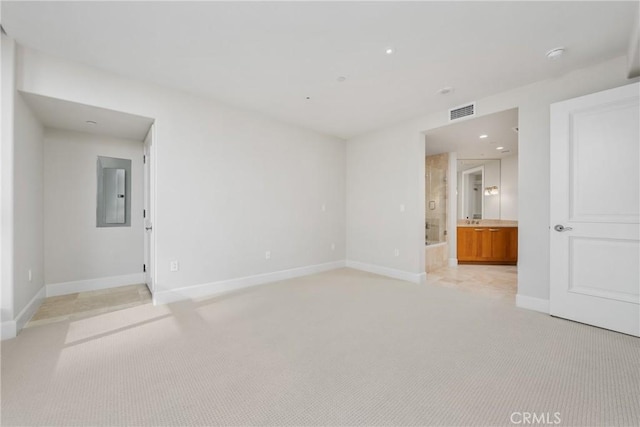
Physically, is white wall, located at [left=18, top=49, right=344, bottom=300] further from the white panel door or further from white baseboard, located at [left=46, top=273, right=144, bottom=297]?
the white panel door

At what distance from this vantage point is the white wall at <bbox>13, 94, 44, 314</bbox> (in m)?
2.60

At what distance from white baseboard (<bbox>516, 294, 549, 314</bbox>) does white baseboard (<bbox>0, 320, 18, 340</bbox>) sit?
5077 mm

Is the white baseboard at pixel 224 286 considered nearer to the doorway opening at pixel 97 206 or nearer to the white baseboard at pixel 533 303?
the doorway opening at pixel 97 206

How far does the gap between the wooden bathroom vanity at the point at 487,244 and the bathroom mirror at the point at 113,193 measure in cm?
621

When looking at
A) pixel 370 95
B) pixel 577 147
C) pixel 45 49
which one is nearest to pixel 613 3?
pixel 577 147

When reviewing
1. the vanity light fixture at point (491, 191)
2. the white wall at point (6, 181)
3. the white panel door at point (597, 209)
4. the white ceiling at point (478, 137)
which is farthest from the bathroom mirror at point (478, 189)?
the white wall at point (6, 181)

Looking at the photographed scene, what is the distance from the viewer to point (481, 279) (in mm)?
4703

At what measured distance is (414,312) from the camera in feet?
10.3

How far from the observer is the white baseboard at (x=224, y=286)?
3.41m

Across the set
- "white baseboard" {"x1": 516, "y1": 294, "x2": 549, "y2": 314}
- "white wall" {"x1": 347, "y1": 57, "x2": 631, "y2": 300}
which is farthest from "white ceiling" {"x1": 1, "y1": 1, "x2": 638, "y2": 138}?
"white baseboard" {"x1": 516, "y1": 294, "x2": 549, "y2": 314}

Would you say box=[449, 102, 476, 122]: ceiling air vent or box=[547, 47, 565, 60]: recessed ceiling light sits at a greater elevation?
box=[547, 47, 565, 60]: recessed ceiling light

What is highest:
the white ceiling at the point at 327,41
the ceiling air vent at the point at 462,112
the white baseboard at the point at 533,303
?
the white ceiling at the point at 327,41

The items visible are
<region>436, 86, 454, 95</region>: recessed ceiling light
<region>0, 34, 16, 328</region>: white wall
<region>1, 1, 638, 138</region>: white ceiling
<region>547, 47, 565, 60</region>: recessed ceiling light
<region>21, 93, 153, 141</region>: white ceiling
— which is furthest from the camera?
<region>436, 86, 454, 95</region>: recessed ceiling light

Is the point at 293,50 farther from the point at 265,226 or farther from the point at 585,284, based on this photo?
the point at 585,284
